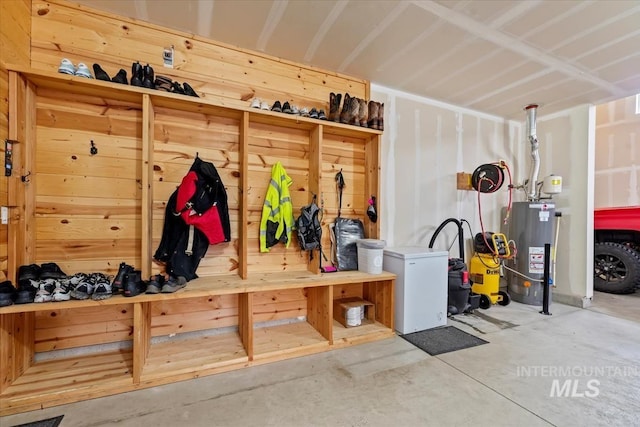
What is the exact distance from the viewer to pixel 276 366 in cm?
216

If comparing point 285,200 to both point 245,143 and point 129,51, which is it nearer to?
point 245,143

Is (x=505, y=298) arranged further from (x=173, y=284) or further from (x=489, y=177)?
(x=173, y=284)

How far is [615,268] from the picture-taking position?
14.0ft

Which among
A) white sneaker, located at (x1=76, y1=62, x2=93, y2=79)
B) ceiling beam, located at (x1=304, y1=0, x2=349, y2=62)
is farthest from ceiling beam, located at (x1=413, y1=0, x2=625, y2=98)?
white sneaker, located at (x1=76, y1=62, x2=93, y2=79)

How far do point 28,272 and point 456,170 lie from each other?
14.8 feet

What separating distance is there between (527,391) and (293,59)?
3.31 m

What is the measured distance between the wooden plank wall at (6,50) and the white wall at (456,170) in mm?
3015

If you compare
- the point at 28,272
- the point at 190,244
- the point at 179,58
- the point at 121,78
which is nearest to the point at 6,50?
the point at 121,78

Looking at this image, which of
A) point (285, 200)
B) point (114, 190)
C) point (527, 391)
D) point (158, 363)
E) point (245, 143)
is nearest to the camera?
point (527, 391)

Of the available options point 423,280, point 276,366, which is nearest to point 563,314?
point 423,280

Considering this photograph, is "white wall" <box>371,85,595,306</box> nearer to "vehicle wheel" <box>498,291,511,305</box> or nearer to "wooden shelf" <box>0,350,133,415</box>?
"vehicle wheel" <box>498,291,511,305</box>

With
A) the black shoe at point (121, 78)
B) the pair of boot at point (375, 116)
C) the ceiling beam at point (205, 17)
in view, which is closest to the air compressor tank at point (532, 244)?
the pair of boot at point (375, 116)

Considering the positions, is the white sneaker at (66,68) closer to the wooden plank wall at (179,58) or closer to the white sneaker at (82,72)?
the white sneaker at (82,72)

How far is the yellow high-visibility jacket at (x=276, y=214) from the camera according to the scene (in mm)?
2633
